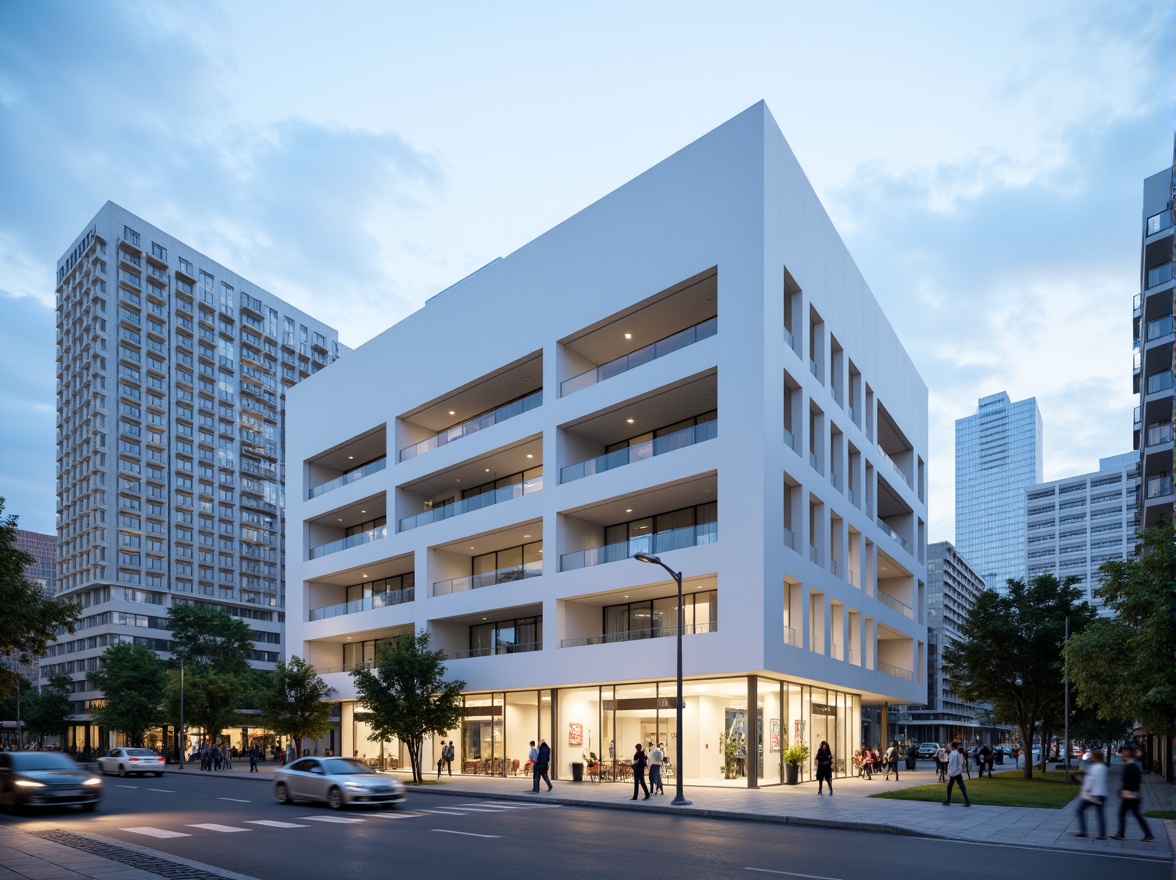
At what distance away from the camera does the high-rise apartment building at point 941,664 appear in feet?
481

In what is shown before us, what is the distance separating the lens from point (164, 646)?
354 ft

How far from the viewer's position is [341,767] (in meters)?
26.5

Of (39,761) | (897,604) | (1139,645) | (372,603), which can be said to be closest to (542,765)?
(39,761)

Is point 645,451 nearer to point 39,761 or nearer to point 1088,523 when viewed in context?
point 39,761

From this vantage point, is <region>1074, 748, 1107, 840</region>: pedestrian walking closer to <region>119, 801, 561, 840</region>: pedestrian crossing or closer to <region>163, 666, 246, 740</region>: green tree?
<region>119, 801, 561, 840</region>: pedestrian crossing

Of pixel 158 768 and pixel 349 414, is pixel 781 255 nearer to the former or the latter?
pixel 349 414

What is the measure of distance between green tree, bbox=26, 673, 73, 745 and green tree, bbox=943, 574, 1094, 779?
89.4m

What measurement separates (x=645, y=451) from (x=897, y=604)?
2730cm

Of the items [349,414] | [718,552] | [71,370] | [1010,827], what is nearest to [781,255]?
[718,552]

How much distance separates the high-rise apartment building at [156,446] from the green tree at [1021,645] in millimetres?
88090

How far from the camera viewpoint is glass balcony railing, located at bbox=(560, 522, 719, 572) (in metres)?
36.2

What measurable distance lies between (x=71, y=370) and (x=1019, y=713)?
360ft

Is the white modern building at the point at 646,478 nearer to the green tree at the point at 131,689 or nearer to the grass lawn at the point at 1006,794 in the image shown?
the grass lawn at the point at 1006,794

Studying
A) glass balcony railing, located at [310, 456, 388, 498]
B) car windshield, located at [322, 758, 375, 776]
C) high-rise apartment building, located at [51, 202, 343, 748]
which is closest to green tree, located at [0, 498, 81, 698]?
car windshield, located at [322, 758, 375, 776]
